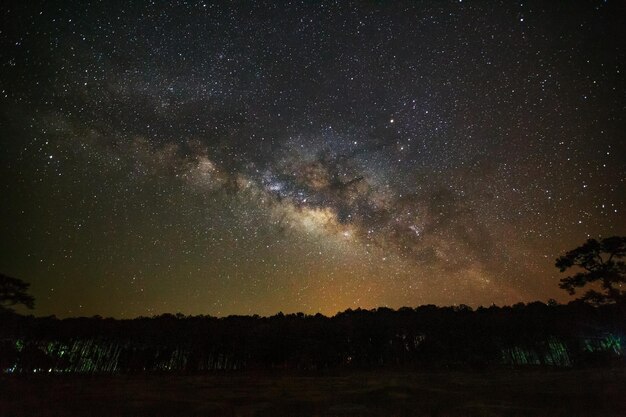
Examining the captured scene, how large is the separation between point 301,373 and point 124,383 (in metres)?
7.77

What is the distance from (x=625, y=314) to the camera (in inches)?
795

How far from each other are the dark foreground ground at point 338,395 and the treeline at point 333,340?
2.35m

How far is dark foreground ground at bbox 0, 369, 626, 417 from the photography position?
9391 millimetres

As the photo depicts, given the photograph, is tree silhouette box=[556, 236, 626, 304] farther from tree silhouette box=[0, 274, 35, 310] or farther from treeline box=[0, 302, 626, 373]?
tree silhouette box=[0, 274, 35, 310]

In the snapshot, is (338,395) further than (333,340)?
No

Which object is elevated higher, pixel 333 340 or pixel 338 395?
pixel 333 340

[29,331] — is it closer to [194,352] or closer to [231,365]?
[194,352]

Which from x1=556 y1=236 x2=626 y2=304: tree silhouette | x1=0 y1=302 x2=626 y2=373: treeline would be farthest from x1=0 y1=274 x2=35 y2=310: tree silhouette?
x1=556 y1=236 x2=626 y2=304: tree silhouette

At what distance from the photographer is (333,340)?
2050 cm

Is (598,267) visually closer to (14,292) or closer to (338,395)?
(338,395)

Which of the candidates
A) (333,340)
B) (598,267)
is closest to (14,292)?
(333,340)

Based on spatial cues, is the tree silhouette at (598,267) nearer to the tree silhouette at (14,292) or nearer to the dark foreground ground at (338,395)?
the dark foreground ground at (338,395)

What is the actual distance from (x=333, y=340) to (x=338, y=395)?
8.68 m

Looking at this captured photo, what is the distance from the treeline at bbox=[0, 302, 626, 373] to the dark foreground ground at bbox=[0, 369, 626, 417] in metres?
2.35
